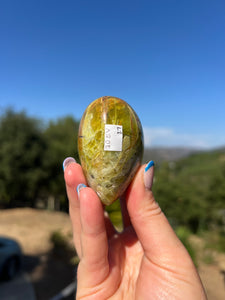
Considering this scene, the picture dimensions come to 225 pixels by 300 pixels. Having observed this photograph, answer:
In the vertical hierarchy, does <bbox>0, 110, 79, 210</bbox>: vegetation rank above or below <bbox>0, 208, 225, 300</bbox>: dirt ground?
above

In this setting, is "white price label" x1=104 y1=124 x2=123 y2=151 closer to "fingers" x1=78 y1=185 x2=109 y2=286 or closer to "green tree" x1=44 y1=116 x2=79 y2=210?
"fingers" x1=78 y1=185 x2=109 y2=286

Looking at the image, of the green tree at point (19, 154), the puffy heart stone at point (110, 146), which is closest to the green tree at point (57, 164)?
the green tree at point (19, 154)

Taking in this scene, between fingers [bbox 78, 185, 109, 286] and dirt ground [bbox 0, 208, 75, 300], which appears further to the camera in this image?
dirt ground [bbox 0, 208, 75, 300]

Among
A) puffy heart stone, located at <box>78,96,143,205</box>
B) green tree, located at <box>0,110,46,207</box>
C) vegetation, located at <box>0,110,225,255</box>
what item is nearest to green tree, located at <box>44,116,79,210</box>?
vegetation, located at <box>0,110,225,255</box>

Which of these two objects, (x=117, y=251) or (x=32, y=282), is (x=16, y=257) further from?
(x=117, y=251)

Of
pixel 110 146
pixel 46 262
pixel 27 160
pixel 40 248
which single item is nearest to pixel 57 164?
pixel 27 160

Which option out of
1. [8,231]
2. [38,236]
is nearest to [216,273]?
[38,236]
